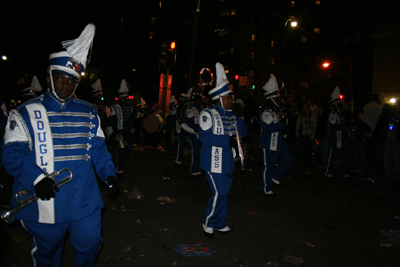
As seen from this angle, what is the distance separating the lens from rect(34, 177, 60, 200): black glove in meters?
2.18

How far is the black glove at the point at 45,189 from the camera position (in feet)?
7.14

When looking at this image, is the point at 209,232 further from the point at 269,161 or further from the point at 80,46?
the point at 80,46

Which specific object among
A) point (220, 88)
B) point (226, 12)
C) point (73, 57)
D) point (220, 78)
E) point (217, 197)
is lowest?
point (217, 197)

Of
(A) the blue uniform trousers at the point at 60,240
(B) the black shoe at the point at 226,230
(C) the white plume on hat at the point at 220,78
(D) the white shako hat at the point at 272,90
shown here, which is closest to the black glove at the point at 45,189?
(A) the blue uniform trousers at the point at 60,240

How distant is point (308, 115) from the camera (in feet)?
33.8

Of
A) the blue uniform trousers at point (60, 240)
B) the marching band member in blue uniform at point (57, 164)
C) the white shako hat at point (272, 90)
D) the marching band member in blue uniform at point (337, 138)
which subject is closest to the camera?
the marching band member in blue uniform at point (57, 164)

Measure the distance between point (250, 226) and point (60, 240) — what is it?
3159 mm

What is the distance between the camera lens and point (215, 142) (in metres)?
4.25

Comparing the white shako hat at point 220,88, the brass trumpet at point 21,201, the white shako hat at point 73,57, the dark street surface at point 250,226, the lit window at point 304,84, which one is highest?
the lit window at point 304,84

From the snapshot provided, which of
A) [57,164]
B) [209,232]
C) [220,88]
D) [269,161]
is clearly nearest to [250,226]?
[209,232]

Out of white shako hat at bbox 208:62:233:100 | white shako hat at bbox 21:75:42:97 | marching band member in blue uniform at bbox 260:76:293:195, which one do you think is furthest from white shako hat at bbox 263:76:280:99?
white shako hat at bbox 21:75:42:97

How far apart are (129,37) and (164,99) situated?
27.6 feet

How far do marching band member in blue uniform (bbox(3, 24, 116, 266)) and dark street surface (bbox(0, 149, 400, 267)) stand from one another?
524 millimetres

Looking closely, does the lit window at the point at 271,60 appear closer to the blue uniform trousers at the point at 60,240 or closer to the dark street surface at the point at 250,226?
the dark street surface at the point at 250,226
